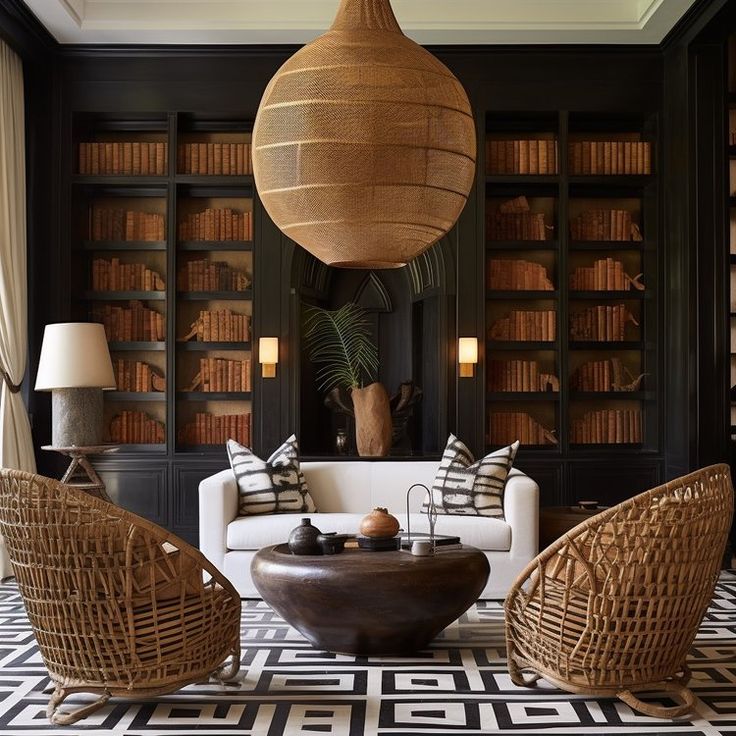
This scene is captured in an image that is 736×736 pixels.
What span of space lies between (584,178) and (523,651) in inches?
159

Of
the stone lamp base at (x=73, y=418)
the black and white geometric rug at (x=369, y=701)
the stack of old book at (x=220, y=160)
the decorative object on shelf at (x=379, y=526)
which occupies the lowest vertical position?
the black and white geometric rug at (x=369, y=701)

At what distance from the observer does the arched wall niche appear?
6.94m

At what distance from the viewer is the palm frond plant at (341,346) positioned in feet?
23.3

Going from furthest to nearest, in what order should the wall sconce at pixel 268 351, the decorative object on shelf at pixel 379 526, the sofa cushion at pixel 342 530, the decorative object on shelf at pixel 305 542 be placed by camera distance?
the wall sconce at pixel 268 351
the sofa cushion at pixel 342 530
the decorative object on shelf at pixel 379 526
the decorative object on shelf at pixel 305 542

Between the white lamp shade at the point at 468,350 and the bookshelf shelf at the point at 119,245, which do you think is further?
the bookshelf shelf at the point at 119,245

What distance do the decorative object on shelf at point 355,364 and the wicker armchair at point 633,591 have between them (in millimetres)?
2922

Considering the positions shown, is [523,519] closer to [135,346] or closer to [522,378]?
[522,378]

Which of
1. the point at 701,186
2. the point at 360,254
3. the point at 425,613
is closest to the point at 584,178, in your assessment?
the point at 701,186

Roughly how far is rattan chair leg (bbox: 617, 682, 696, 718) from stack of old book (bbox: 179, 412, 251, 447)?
3.96m

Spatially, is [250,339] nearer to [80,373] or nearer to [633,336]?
[80,373]

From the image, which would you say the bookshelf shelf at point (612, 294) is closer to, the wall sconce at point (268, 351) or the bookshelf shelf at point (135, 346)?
the wall sconce at point (268, 351)

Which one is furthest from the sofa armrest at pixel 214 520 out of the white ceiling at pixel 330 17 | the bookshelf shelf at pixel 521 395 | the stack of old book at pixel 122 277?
the white ceiling at pixel 330 17

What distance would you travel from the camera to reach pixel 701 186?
21.1ft

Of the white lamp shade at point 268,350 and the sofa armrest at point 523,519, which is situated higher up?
the white lamp shade at point 268,350
